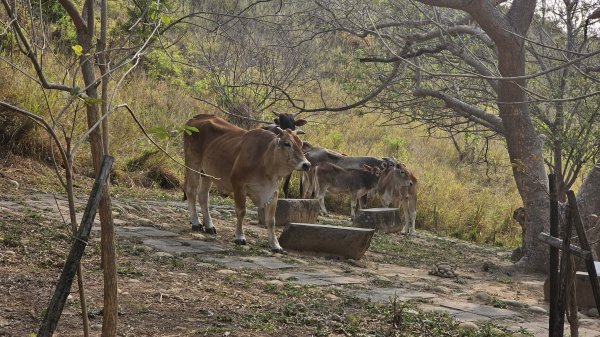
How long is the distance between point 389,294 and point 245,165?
2.91 meters

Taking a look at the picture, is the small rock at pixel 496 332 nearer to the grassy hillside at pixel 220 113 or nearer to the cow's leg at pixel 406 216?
the grassy hillside at pixel 220 113

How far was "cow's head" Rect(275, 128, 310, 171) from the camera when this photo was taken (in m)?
9.72

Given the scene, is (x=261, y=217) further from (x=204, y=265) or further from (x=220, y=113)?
(x=220, y=113)

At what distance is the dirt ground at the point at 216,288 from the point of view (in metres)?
5.63

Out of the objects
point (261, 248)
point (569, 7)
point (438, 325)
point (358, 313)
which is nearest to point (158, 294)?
point (358, 313)

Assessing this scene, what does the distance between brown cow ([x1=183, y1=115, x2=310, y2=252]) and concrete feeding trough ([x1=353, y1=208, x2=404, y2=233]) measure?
341 centimetres

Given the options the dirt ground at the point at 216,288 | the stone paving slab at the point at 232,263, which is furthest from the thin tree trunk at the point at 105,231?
the stone paving slab at the point at 232,263

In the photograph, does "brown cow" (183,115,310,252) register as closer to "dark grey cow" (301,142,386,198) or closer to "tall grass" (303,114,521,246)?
"tall grass" (303,114,521,246)

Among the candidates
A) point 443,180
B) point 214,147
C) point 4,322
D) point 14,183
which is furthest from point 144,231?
point 443,180

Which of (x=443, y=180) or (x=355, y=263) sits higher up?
(x=443, y=180)

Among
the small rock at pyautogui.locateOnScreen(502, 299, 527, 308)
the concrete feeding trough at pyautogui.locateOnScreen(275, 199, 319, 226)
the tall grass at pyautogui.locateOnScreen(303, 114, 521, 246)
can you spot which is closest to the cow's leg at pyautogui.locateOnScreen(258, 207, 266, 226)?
the concrete feeding trough at pyautogui.locateOnScreen(275, 199, 319, 226)

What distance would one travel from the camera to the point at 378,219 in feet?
44.0

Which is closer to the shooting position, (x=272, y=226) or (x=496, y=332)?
(x=496, y=332)

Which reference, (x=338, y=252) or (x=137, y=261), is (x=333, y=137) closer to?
(x=338, y=252)
